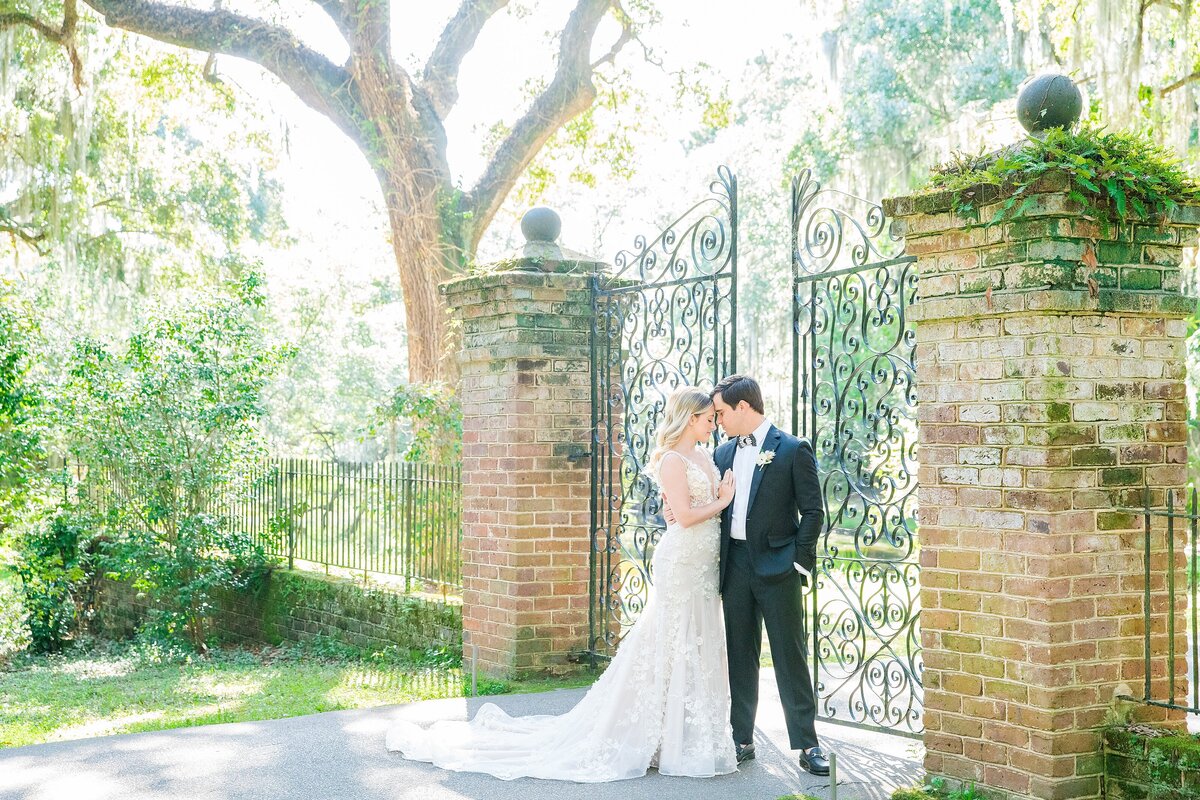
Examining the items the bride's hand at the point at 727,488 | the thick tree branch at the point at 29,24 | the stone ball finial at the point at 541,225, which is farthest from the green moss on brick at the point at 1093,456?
the thick tree branch at the point at 29,24

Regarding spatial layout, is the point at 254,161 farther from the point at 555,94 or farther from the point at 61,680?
the point at 61,680

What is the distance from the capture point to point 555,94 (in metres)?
14.7

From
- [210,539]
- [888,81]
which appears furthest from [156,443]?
[888,81]

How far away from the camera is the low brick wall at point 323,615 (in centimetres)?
984

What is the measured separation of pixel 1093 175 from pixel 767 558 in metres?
2.28

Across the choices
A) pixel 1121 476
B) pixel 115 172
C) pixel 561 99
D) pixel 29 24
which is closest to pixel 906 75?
pixel 561 99

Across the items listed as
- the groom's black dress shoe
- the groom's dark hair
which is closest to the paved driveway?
the groom's black dress shoe

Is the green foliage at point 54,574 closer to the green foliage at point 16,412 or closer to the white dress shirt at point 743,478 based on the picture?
the green foliage at point 16,412

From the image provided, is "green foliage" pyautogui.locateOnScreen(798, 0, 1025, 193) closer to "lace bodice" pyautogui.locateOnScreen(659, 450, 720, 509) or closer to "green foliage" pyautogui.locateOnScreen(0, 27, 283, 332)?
"green foliage" pyautogui.locateOnScreen(0, 27, 283, 332)

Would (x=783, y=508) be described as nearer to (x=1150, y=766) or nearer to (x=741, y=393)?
(x=741, y=393)

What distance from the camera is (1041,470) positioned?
4652 millimetres

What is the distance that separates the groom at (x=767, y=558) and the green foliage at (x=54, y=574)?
31.8 feet

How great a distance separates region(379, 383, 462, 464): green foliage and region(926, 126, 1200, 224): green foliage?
7.76 meters

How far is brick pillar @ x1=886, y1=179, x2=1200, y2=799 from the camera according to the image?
15.2 ft
